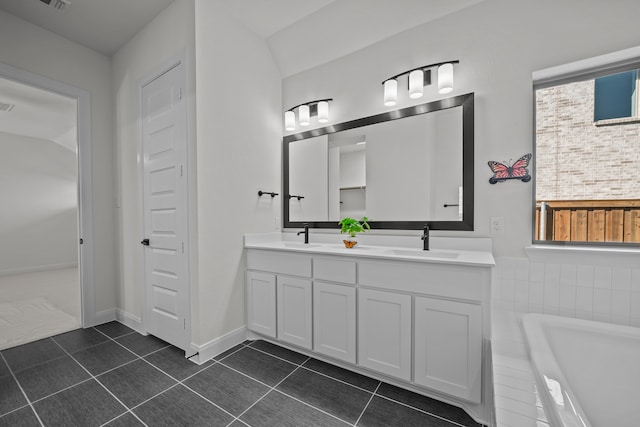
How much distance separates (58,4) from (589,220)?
13.7ft

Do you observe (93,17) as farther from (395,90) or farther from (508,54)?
(508,54)

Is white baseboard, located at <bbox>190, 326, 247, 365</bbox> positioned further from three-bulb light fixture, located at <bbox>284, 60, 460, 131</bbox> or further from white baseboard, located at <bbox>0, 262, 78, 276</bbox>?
white baseboard, located at <bbox>0, 262, 78, 276</bbox>

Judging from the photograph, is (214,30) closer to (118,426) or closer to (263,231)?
(263,231)

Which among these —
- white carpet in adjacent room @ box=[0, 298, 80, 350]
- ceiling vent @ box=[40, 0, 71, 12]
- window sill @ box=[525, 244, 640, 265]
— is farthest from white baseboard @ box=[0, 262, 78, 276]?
window sill @ box=[525, 244, 640, 265]

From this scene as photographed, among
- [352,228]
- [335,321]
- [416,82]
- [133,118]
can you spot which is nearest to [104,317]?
[133,118]

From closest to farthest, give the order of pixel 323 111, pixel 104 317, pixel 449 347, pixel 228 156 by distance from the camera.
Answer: pixel 449 347 → pixel 228 156 → pixel 323 111 → pixel 104 317

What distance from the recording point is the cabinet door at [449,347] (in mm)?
1373

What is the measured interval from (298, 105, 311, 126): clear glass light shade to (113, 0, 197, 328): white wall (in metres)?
1.04

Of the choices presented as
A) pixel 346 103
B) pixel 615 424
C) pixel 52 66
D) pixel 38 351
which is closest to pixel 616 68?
pixel 346 103

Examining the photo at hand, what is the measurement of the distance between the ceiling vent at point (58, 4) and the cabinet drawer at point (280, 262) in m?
2.43

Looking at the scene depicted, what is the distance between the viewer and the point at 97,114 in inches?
107

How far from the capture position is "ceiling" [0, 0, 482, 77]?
205 cm

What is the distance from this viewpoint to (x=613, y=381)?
1238 mm

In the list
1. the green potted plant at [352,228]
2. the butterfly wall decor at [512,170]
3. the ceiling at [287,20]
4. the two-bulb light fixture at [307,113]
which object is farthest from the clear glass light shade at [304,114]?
the butterfly wall decor at [512,170]
